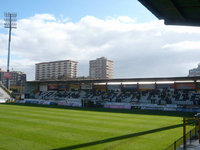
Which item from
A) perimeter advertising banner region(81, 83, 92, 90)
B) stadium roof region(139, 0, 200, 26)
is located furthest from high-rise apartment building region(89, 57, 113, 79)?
stadium roof region(139, 0, 200, 26)

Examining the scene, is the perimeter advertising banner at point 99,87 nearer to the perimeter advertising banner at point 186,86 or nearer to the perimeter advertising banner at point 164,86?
the perimeter advertising banner at point 164,86

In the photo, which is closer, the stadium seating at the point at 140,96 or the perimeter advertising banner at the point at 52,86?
the stadium seating at the point at 140,96

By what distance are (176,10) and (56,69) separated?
182031 millimetres

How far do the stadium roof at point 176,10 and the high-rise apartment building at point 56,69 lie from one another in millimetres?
170635

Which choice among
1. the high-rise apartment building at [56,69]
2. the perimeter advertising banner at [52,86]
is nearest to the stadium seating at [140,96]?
the perimeter advertising banner at [52,86]

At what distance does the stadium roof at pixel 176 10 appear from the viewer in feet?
22.7

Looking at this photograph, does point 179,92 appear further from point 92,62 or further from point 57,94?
point 92,62

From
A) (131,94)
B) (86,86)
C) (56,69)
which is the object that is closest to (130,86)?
(131,94)

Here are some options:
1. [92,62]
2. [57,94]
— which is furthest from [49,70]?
[57,94]

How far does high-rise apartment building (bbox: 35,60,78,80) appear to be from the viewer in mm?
180250

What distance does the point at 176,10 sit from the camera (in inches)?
291

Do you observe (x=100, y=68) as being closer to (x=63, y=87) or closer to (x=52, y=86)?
(x=52, y=86)

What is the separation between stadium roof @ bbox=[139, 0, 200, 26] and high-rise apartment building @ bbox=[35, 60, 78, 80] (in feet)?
560

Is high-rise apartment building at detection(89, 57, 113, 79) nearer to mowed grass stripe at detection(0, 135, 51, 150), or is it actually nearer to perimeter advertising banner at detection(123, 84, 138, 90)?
perimeter advertising banner at detection(123, 84, 138, 90)
